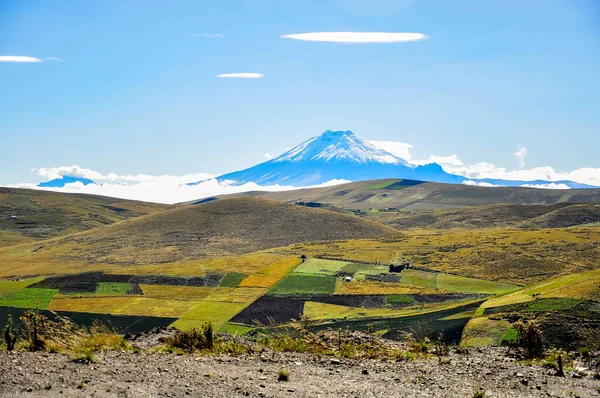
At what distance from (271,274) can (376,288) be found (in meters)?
19.3

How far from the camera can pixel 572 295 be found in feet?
129

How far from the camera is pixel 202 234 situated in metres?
142

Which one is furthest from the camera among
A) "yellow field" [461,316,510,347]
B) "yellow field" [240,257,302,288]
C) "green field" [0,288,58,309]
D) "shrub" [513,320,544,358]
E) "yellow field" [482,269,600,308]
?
"yellow field" [240,257,302,288]

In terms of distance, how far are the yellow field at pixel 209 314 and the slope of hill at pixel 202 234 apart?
166ft

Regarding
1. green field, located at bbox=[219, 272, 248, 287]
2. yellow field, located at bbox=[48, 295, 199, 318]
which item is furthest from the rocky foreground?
green field, located at bbox=[219, 272, 248, 287]

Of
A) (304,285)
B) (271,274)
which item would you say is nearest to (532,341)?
(304,285)

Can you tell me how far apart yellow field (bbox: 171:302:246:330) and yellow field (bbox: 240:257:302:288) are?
1224cm

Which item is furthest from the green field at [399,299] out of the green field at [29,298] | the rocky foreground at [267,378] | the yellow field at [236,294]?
the rocky foreground at [267,378]

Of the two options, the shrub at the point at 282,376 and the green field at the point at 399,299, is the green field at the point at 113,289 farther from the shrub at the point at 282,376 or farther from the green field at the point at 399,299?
the shrub at the point at 282,376

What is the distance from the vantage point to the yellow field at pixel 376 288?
6838 centimetres

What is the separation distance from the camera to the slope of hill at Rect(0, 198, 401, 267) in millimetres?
119250

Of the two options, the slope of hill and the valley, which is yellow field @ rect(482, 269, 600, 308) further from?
the slope of hill

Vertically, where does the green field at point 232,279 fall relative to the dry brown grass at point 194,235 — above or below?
below

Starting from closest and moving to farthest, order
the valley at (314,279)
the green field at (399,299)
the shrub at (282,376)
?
the shrub at (282,376), the valley at (314,279), the green field at (399,299)
